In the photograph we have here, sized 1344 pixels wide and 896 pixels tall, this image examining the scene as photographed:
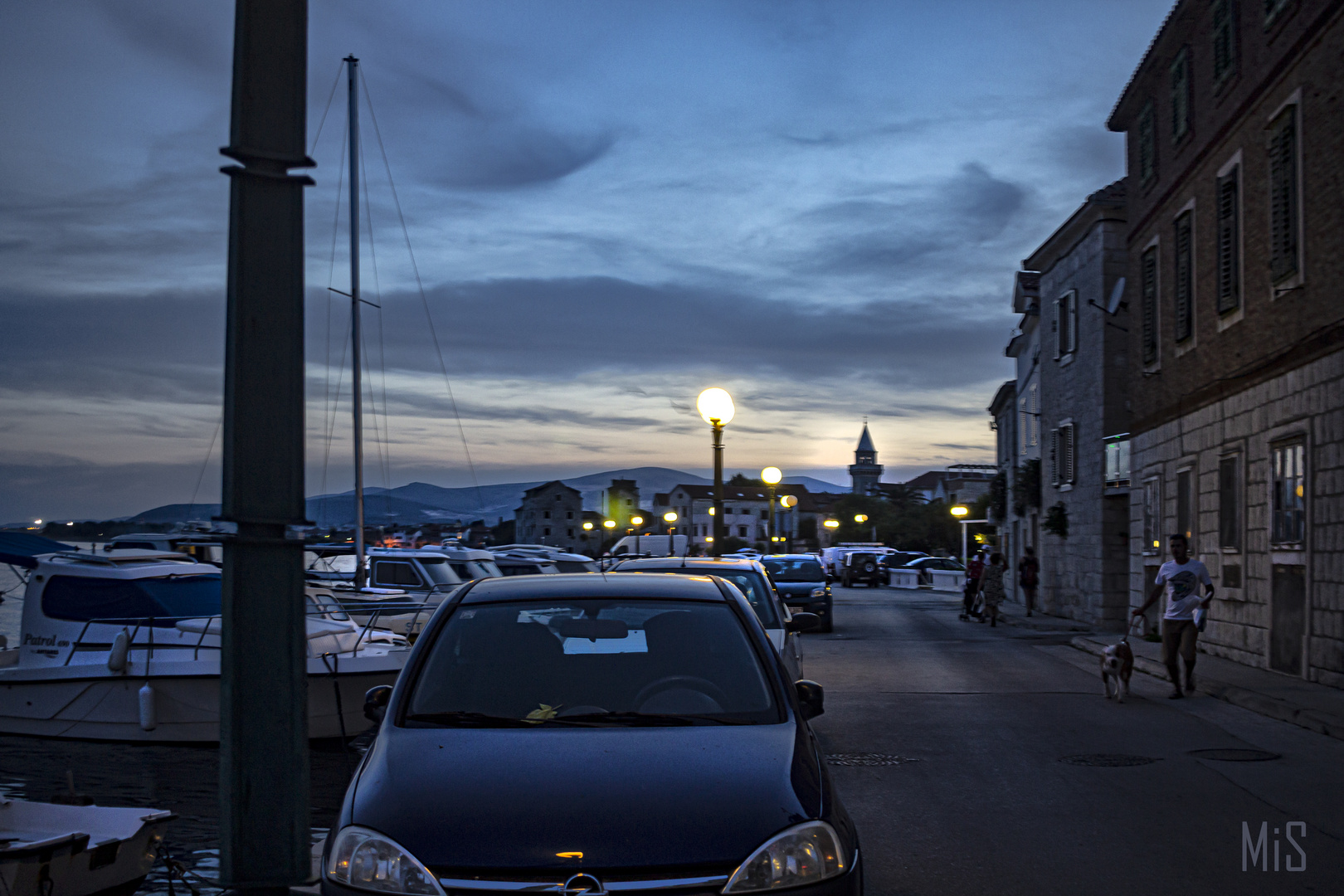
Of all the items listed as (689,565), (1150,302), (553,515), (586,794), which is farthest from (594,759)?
(553,515)

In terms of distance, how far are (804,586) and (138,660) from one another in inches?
631

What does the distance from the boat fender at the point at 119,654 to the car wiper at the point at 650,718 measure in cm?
1019

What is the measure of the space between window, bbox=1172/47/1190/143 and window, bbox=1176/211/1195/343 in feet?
4.75

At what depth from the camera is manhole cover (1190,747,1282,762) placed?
990 cm

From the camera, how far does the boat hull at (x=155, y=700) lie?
1327 cm

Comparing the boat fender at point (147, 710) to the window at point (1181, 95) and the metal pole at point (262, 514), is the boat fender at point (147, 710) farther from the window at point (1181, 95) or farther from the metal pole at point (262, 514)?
the window at point (1181, 95)

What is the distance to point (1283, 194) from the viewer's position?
1633 centimetres

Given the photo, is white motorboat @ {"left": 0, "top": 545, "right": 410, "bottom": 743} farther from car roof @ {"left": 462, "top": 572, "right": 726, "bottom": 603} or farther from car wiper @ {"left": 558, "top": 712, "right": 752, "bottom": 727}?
car wiper @ {"left": 558, "top": 712, "right": 752, "bottom": 727}

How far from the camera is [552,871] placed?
3.66 metres

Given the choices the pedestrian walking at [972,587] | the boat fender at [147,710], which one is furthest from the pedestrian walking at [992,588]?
the boat fender at [147,710]

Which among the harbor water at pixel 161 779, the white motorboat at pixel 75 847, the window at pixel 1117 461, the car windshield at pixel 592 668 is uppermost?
the window at pixel 1117 461

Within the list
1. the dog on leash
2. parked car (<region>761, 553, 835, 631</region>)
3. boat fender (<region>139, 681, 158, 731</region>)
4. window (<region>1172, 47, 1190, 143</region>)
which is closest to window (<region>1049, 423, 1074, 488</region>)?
parked car (<region>761, 553, 835, 631</region>)

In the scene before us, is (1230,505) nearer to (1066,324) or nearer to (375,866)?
(1066,324)

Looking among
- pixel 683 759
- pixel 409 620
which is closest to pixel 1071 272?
pixel 409 620
